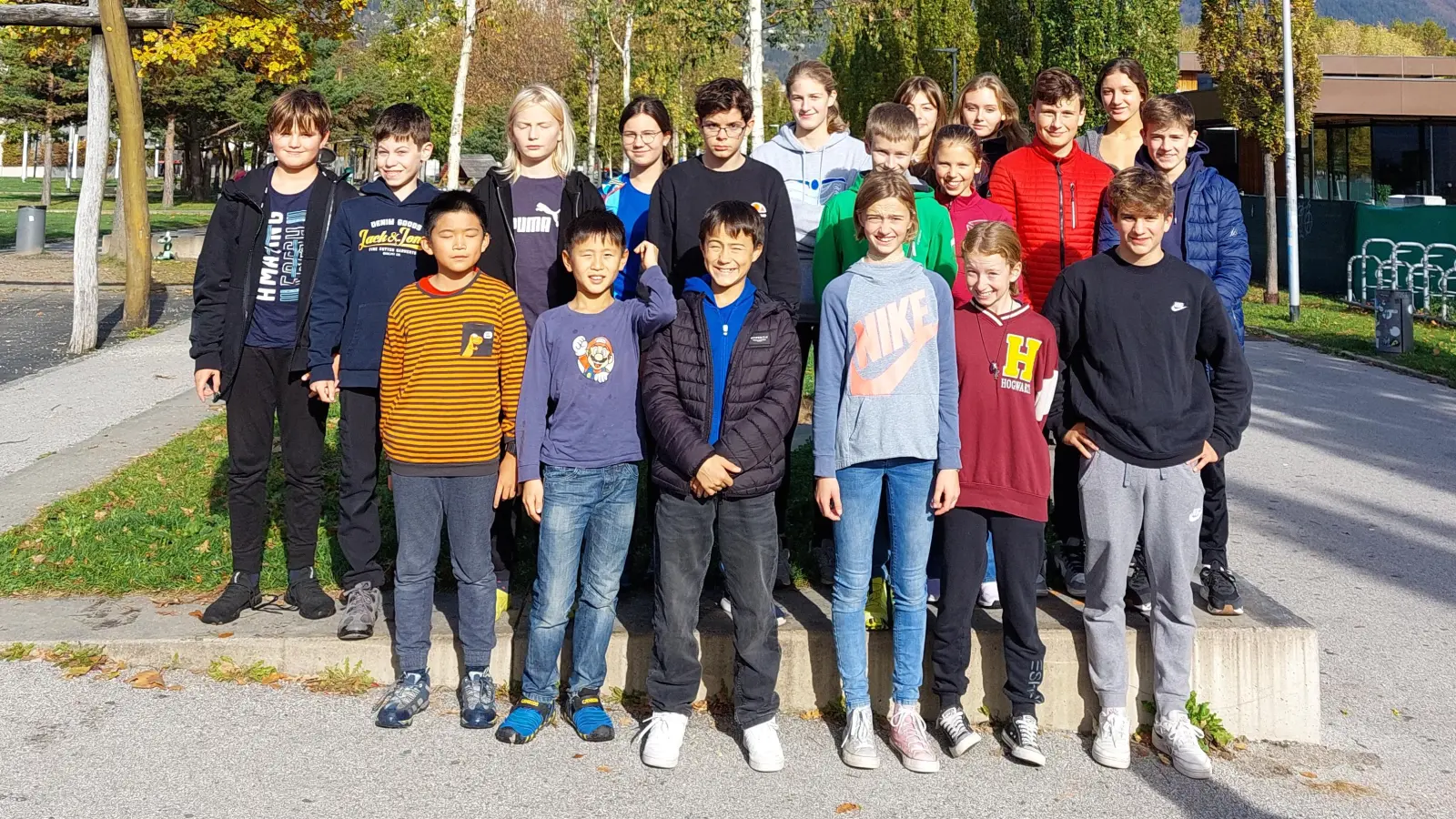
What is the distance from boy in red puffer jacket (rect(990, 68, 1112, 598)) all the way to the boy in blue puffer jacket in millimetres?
156

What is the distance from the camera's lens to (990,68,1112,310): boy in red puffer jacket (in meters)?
5.04

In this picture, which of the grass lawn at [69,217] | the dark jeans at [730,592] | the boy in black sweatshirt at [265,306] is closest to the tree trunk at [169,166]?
the grass lawn at [69,217]

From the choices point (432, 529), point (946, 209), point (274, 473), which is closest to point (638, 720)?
point (432, 529)

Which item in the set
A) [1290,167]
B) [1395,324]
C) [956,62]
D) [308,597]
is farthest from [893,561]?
[956,62]

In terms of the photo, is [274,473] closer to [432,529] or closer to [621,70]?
[432,529]

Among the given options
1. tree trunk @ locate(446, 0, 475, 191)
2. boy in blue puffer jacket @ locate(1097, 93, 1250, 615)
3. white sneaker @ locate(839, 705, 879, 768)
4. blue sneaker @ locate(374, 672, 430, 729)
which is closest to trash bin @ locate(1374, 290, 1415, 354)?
boy in blue puffer jacket @ locate(1097, 93, 1250, 615)

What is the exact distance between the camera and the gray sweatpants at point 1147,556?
13.9 feet

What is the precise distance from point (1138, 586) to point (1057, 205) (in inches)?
59.5

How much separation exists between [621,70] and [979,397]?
145ft

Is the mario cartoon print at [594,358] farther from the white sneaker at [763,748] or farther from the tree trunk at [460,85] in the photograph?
the tree trunk at [460,85]

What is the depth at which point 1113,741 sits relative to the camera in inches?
168

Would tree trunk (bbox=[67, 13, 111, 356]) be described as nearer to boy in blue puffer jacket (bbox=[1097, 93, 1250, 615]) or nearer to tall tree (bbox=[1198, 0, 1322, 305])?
boy in blue puffer jacket (bbox=[1097, 93, 1250, 615])

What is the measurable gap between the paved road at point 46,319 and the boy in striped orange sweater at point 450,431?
920 centimetres

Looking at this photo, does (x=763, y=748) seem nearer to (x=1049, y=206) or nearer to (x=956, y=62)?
(x=1049, y=206)
